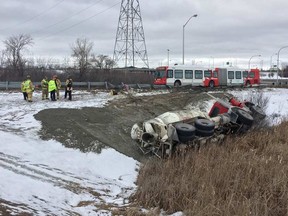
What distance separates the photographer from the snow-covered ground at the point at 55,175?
7.04 meters

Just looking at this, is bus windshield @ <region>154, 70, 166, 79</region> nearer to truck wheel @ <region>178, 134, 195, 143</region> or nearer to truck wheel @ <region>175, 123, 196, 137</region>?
truck wheel @ <region>175, 123, 196, 137</region>

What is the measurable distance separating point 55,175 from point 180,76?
34.2 metres

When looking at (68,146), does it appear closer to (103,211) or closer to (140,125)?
(140,125)

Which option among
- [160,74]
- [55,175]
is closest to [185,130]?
[55,175]

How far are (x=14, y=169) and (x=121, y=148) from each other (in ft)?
13.7

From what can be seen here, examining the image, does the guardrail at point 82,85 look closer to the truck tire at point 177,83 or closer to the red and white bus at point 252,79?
the truck tire at point 177,83

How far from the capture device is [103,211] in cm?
721

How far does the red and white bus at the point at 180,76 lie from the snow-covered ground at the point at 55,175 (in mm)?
29333

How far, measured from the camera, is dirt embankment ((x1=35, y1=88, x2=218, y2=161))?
39.2ft

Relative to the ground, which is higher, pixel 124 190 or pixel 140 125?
pixel 140 125

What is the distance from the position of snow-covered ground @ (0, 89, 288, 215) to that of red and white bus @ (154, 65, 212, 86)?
29333 mm

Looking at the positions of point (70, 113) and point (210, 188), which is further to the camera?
point (70, 113)

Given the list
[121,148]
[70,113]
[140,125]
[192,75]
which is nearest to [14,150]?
[121,148]

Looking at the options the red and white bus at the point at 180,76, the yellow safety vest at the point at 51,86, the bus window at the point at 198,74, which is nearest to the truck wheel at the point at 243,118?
the yellow safety vest at the point at 51,86
